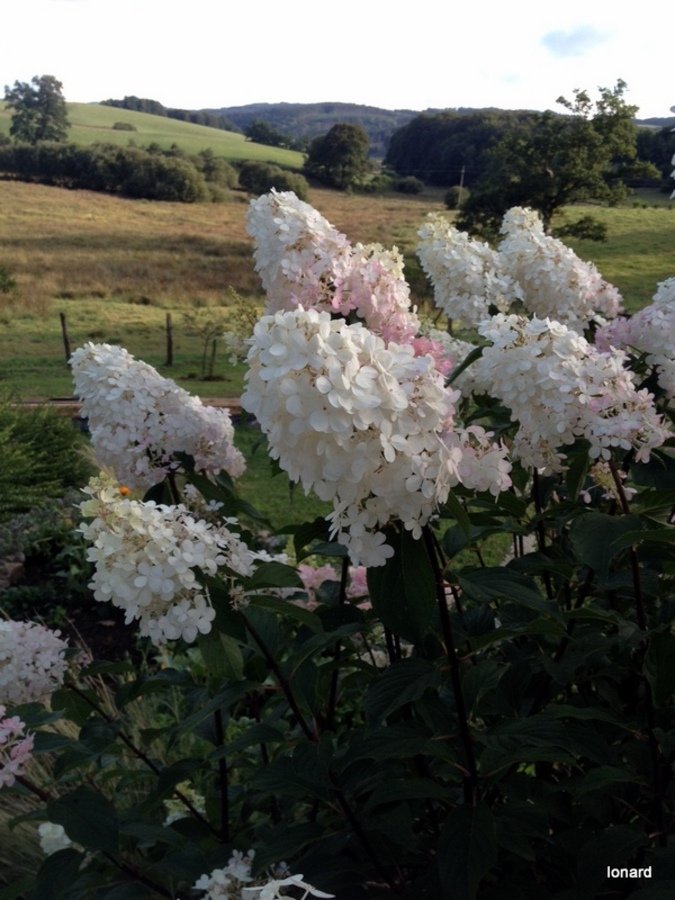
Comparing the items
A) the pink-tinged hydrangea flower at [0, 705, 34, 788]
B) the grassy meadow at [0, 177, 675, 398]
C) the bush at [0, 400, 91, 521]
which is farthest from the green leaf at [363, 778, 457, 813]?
the grassy meadow at [0, 177, 675, 398]

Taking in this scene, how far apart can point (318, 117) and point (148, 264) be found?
10435 cm

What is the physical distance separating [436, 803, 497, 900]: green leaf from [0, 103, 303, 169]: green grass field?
2272 inches

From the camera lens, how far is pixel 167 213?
40.8m

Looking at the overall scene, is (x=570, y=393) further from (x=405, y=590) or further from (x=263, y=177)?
(x=263, y=177)

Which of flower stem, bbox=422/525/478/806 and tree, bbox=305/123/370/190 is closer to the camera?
flower stem, bbox=422/525/478/806

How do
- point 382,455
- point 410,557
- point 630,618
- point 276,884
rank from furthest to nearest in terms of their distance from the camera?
point 630,618, point 410,557, point 382,455, point 276,884

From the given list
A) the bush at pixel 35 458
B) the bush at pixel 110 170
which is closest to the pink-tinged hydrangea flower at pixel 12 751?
the bush at pixel 35 458

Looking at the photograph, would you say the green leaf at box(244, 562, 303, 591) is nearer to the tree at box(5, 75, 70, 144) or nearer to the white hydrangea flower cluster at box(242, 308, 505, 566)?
the white hydrangea flower cluster at box(242, 308, 505, 566)

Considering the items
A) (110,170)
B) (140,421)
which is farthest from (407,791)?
(110,170)

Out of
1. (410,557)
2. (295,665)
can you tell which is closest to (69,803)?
(295,665)

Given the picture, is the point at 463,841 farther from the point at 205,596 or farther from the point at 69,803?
the point at 69,803

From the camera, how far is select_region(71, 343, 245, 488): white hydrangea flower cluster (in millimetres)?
1968

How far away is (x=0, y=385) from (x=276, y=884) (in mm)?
11897

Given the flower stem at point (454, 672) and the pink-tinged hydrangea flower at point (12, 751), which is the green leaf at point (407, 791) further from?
the pink-tinged hydrangea flower at point (12, 751)
